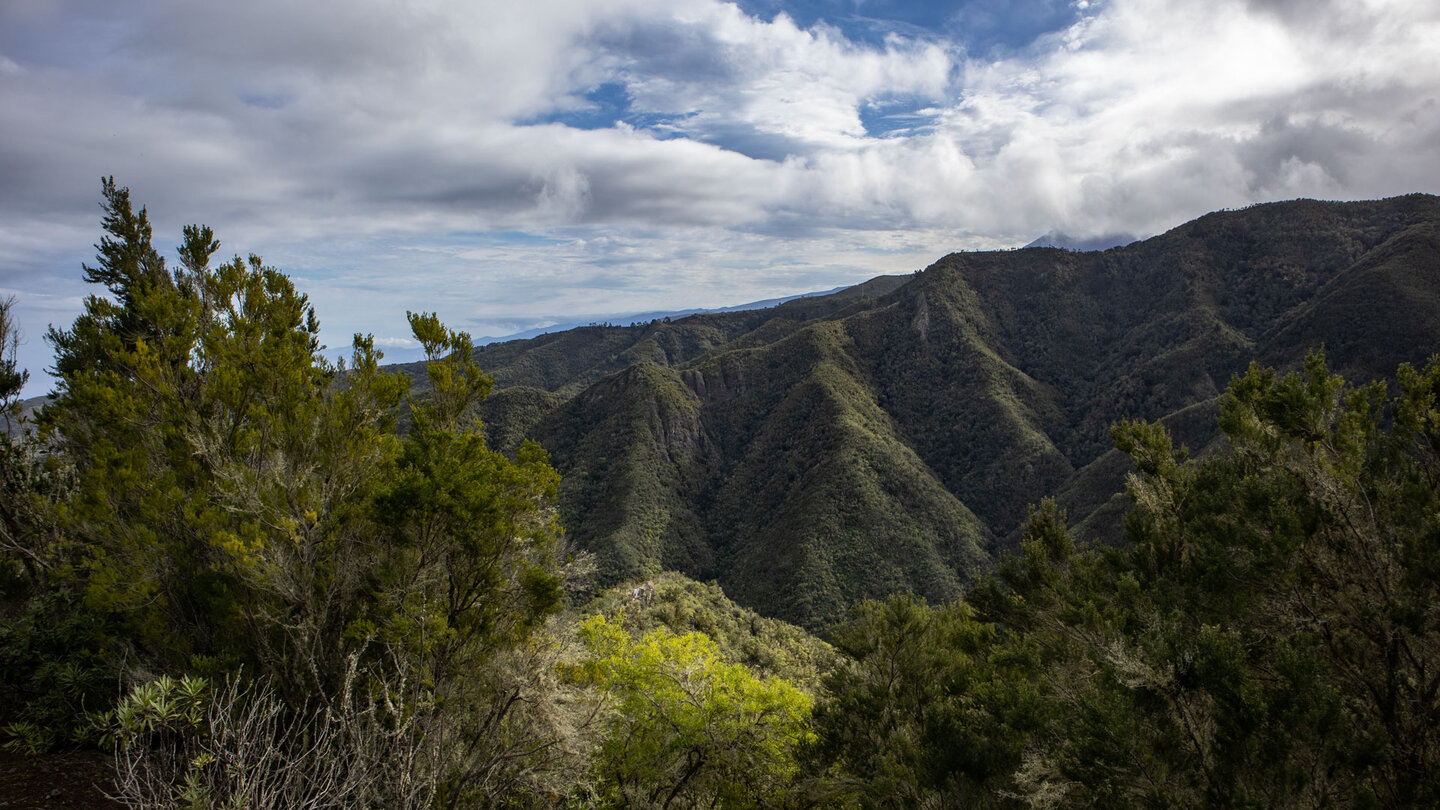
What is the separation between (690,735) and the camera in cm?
1242

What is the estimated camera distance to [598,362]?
6801 inches

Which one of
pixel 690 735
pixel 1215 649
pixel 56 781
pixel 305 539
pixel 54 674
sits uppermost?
pixel 305 539

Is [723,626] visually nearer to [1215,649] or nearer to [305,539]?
[305,539]

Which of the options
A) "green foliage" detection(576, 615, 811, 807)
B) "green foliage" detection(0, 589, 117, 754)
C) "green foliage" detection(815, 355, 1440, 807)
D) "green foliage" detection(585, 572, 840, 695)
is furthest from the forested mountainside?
"green foliage" detection(0, 589, 117, 754)

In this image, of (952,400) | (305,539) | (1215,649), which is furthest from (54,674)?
(952,400)

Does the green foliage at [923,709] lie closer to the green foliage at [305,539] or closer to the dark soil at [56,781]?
the green foliage at [305,539]

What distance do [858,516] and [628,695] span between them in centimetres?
6715

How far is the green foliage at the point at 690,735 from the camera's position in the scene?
1248cm

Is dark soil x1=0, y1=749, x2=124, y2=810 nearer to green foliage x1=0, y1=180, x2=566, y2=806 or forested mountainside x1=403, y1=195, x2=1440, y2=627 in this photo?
green foliage x1=0, y1=180, x2=566, y2=806

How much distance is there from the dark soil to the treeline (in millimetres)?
390

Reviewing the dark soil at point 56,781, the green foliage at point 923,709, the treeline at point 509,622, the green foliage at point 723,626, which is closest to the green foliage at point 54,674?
the treeline at point 509,622

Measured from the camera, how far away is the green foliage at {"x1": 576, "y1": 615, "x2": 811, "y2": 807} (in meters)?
12.5

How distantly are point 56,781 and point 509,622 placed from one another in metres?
5.91

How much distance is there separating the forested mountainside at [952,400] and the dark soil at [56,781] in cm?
5808
